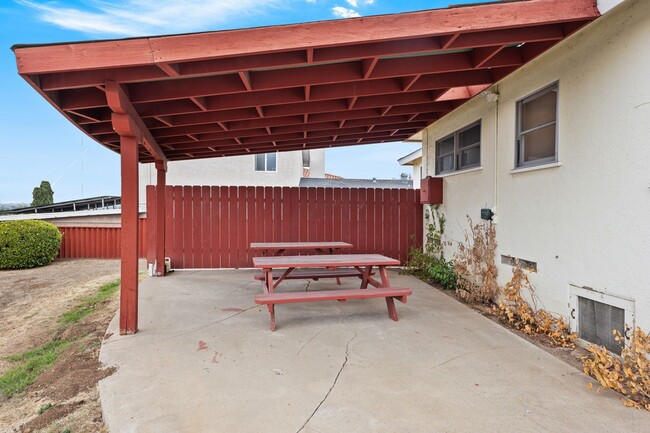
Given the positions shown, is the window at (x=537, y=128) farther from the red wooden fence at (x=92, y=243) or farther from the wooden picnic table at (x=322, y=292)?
the red wooden fence at (x=92, y=243)

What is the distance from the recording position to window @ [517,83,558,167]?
3744mm

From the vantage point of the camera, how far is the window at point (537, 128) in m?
3.74

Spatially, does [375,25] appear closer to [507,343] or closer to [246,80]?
[246,80]

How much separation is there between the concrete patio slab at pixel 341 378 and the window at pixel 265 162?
10.3 m

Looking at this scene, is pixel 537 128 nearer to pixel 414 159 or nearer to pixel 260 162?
pixel 414 159

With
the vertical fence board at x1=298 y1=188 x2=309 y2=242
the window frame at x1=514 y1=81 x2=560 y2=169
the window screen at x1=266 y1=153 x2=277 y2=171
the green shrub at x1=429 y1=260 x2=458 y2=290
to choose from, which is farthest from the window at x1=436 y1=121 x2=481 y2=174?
the window screen at x1=266 y1=153 x2=277 y2=171

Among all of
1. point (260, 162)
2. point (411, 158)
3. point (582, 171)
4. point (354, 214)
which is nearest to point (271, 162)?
point (260, 162)

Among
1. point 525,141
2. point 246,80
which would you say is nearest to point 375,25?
point 246,80

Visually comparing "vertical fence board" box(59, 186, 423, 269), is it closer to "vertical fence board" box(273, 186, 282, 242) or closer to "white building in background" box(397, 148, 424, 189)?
"vertical fence board" box(273, 186, 282, 242)

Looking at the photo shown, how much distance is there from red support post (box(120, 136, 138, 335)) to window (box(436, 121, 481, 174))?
4688 millimetres

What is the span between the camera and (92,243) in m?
10.8

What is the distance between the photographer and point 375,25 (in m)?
2.85

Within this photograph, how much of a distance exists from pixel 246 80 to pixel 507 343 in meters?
3.65

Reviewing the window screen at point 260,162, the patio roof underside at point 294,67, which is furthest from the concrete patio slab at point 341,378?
the window screen at point 260,162
